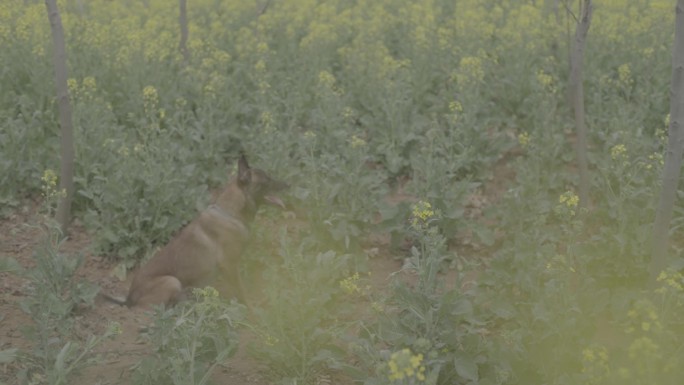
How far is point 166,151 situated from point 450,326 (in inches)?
158

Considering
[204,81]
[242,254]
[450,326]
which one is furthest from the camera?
[204,81]

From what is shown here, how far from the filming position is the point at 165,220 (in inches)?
296

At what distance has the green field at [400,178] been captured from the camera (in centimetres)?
488

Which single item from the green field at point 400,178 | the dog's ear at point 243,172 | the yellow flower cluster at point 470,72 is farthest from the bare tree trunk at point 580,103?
the dog's ear at point 243,172

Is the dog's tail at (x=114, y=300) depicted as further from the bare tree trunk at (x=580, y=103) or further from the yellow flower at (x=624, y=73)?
the yellow flower at (x=624, y=73)

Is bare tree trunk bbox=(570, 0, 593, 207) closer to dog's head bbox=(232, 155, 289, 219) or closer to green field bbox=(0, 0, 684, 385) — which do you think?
green field bbox=(0, 0, 684, 385)

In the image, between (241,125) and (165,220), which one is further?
(241,125)

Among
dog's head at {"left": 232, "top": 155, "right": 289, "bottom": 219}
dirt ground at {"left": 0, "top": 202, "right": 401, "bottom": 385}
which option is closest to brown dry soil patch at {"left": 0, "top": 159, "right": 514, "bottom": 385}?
dirt ground at {"left": 0, "top": 202, "right": 401, "bottom": 385}

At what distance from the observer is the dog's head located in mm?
6641

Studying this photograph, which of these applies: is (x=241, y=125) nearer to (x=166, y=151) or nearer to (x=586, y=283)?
(x=166, y=151)

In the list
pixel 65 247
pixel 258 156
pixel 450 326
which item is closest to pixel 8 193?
pixel 65 247

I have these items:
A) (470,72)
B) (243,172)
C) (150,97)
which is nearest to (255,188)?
(243,172)

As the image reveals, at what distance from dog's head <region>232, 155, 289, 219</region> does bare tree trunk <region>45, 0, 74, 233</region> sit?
65.2 inches

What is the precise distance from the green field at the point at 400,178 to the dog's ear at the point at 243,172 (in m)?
0.71
